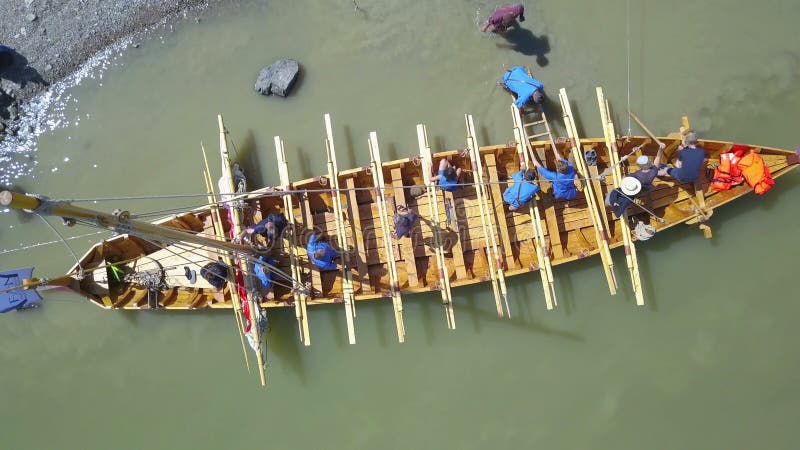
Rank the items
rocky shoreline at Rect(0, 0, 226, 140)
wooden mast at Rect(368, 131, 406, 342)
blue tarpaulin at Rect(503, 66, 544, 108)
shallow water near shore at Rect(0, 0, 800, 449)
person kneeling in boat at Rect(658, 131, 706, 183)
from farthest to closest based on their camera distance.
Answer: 1. rocky shoreline at Rect(0, 0, 226, 140)
2. shallow water near shore at Rect(0, 0, 800, 449)
3. blue tarpaulin at Rect(503, 66, 544, 108)
4. wooden mast at Rect(368, 131, 406, 342)
5. person kneeling in boat at Rect(658, 131, 706, 183)

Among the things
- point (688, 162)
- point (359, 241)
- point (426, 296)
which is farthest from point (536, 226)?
point (359, 241)

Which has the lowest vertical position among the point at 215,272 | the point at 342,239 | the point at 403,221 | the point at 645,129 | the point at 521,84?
the point at 215,272

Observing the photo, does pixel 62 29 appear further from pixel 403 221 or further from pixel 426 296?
pixel 426 296

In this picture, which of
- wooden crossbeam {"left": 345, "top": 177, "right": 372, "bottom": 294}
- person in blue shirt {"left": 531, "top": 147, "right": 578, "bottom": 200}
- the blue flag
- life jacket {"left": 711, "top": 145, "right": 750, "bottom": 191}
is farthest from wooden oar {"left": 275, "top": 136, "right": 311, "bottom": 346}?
life jacket {"left": 711, "top": 145, "right": 750, "bottom": 191}

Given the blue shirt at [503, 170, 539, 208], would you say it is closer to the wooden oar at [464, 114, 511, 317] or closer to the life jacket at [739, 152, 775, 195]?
the wooden oar at [464, 114, 511, 317]

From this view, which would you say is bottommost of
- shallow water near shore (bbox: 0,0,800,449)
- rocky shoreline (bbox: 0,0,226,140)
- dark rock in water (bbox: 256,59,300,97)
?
shallow water near shore (bbox: 0,0,800,449)

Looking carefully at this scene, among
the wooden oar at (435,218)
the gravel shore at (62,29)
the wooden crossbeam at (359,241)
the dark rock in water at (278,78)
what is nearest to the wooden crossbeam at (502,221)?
the wooden oar at (435,218)

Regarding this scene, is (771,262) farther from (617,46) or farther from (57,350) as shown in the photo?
(57,350)
